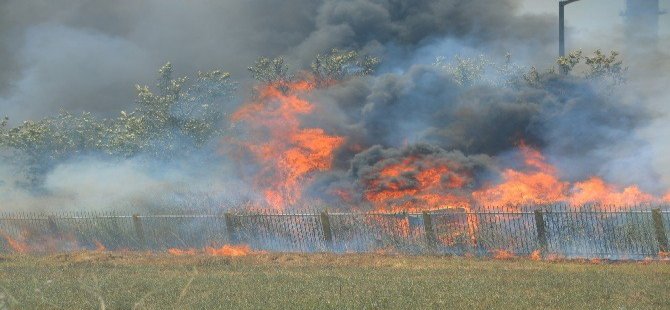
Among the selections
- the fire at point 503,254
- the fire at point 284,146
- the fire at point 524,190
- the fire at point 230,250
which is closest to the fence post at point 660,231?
the fire at point 503,254

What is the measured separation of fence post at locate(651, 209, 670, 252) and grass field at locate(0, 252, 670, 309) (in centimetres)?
61

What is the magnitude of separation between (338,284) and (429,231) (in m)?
6.51

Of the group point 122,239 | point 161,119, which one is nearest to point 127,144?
point 161,119

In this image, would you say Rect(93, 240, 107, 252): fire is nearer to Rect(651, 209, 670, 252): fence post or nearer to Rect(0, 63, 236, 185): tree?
Rect(0, 63, 236, 185): tree

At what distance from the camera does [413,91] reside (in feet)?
101

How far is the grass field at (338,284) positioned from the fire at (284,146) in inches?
401

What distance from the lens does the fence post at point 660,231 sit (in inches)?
614

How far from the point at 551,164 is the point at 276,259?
13785 mm

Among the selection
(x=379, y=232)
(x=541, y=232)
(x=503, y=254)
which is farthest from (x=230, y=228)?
(x=541, y=232)

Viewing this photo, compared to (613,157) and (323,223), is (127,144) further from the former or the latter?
(613,157)

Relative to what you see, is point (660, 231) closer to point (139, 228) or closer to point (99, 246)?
point (139, 228)

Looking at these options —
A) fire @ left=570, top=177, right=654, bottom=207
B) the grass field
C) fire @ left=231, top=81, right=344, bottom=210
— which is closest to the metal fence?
the grass field

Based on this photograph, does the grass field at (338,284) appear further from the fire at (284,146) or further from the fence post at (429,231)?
the fire at (284,146)

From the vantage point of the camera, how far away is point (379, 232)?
18.7 metres
